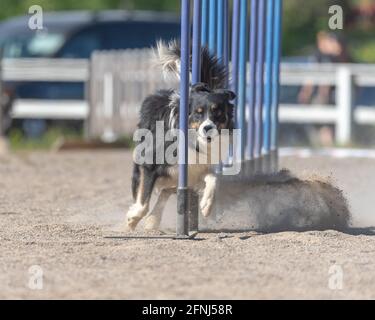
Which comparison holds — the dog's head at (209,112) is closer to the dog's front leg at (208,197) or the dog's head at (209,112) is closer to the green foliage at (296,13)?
the dog's front leg at (208,197)

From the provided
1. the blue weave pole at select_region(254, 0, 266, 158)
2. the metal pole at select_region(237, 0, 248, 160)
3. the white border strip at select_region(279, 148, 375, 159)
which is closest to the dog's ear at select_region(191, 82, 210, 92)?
the metal pole at select_region(237, 0, 248, 160)

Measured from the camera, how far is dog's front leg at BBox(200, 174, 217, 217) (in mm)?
6832

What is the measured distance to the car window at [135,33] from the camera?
15.6 meters

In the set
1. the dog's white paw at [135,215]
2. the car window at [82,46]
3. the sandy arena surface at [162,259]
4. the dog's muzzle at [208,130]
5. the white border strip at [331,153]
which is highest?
the car window at [82,46]

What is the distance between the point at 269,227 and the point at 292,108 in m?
8.93

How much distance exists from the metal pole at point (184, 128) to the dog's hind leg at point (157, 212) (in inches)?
24.2

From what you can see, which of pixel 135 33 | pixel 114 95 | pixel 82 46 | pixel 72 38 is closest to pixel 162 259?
pixel 114 95

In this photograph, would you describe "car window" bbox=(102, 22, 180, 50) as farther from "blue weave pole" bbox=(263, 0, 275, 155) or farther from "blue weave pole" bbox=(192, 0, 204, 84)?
"blue weave pole" bbox=(192, 0, 204, 84)

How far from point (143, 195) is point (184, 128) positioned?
0.67 m

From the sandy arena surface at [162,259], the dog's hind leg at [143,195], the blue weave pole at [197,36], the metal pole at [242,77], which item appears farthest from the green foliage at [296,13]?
the dog's hind leg at [143,195]

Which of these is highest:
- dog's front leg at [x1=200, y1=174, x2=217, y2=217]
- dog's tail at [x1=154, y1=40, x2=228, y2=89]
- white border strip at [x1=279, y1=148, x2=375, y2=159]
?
dog's tail at [x1=154, y1=40, x2=228, y2=89]

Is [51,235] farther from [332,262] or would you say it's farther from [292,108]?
[292,108]

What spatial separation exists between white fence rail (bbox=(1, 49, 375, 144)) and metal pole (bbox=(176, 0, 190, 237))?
28.6 ft
